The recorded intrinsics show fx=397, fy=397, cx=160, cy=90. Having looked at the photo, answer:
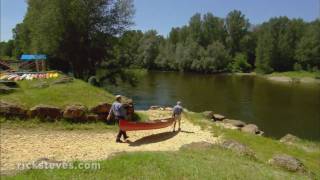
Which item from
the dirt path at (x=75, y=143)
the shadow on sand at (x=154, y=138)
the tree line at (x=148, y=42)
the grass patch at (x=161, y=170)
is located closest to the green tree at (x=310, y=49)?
the tree line at (x=148, y=42)

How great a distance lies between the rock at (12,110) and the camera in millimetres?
20406

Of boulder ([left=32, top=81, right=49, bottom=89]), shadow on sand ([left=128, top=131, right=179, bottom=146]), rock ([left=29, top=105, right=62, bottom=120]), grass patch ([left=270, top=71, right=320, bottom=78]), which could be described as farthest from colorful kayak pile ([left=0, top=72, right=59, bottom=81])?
grass patch ([left=270, top=71, right=320, bottom=78])

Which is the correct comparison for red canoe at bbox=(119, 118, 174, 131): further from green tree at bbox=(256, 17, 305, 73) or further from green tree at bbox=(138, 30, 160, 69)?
green tree at bbox=(138, 30, 160, 69)

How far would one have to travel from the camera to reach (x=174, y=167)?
11.8m

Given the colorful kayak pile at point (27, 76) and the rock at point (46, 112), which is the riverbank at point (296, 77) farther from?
the rock at point (46, 112)

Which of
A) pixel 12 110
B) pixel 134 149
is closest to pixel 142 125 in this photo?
pixel 134 149

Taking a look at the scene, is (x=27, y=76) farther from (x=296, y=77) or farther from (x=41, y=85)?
(x=296, y=77)

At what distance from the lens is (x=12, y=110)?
67.4 ft

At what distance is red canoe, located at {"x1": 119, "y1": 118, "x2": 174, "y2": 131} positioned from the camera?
18.8 m

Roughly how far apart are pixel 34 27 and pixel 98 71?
8.97 m

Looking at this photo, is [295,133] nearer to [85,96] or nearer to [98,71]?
[85,96]

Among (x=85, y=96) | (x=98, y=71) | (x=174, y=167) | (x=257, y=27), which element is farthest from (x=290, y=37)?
(x=174, y=167)

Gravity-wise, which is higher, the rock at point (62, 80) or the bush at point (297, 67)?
the rock at point (62, 80)

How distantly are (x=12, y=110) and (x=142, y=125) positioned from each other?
681 centimetres
